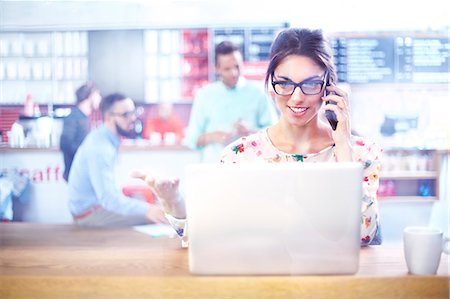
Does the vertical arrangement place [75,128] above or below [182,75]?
below

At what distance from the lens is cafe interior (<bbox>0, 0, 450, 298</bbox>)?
9.61 ft

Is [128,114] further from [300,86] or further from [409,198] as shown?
[300,86]

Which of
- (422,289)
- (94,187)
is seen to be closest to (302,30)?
(422,289)

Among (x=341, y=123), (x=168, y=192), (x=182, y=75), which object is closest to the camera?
(x=168, y=192)

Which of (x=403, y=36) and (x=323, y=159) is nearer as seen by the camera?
(x=323, y=159)

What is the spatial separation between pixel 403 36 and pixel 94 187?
157 centimetres

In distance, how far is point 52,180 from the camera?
3.08 meters

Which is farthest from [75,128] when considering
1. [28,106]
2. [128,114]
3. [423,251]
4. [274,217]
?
[423,251]

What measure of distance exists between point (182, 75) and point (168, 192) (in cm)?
165

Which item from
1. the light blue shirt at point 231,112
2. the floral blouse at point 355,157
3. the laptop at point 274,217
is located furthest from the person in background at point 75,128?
the laptop at point 274,217

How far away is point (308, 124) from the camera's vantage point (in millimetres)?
2070

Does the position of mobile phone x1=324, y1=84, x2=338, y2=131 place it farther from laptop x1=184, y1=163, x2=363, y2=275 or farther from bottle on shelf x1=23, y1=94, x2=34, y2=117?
bottle on shelf x1=23, y1=94, x2=34, y2=117

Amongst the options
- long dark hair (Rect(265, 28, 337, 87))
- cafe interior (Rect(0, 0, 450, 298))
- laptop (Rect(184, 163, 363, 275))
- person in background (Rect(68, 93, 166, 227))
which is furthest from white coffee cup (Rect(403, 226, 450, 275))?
person in background (Rect(68, 93, 166, 227))

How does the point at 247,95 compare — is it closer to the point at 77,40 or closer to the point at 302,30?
the point at 77,40
